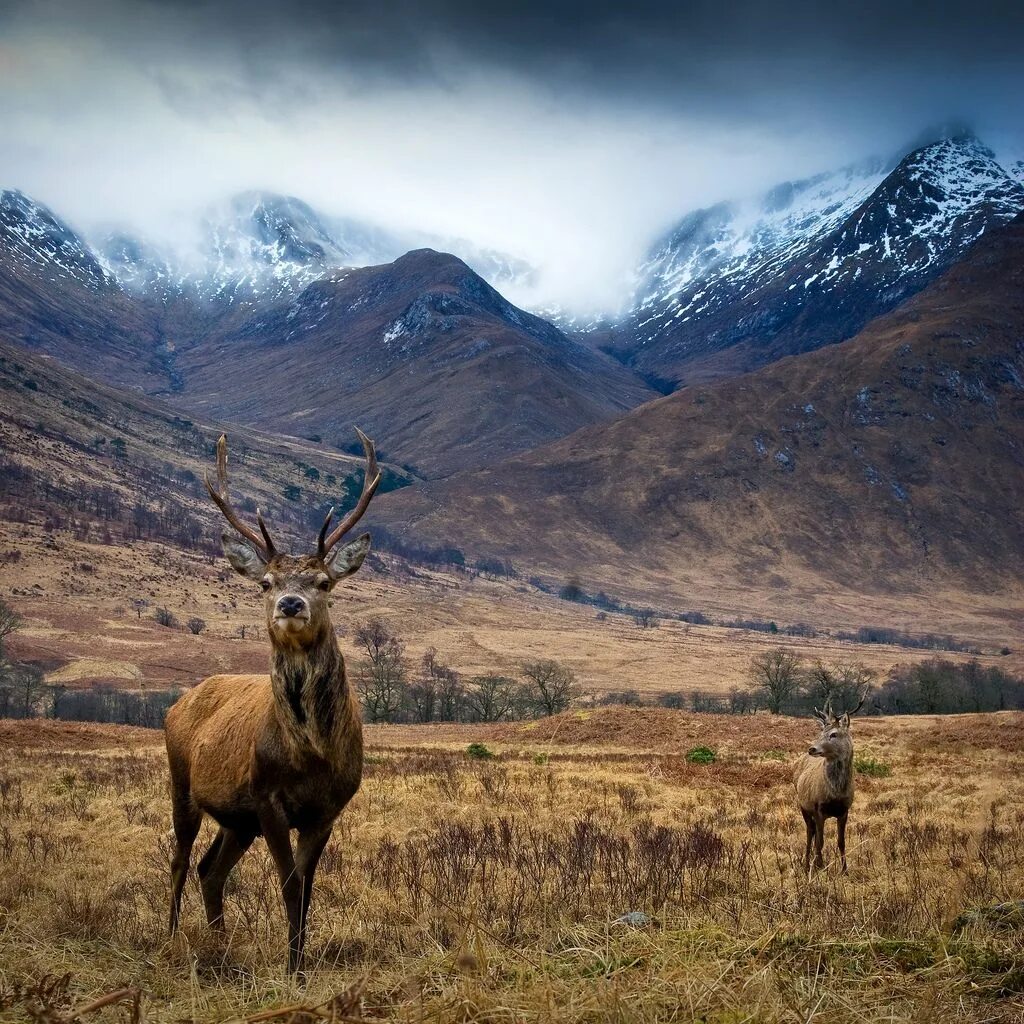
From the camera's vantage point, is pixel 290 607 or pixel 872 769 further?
pixel 872 769

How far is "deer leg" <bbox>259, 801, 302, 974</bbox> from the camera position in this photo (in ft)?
19.0

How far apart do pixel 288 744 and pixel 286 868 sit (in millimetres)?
863

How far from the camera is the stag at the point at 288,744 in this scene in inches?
244

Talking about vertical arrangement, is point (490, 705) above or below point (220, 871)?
below

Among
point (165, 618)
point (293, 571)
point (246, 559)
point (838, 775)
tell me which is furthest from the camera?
point (165, 618)

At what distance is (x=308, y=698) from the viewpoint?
20.8ft

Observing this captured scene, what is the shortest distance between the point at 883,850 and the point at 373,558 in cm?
14148

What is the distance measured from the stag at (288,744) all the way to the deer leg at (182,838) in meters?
0.02

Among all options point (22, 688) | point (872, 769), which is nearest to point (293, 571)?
point (872, 769)

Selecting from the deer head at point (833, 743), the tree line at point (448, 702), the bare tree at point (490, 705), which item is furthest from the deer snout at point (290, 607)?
the bare tree at point (490, 705)

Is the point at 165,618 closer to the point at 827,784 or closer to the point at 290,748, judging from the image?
the point at 827,784

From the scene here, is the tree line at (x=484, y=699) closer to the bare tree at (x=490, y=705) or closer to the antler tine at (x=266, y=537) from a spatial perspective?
the bare tree at (x=490, y=705)

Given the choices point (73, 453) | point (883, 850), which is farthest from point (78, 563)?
point (883, 850)

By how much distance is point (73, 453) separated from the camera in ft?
483
